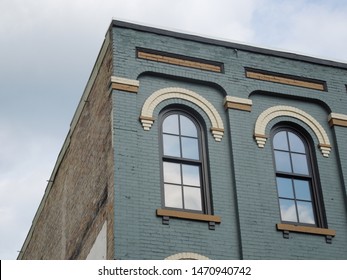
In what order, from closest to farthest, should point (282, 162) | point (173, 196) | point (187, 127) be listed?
1. point (173, 196)
2. point (187, 127)
3. point (282, 162)

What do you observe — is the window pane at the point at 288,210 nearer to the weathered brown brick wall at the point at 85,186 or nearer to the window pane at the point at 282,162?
the window pane at the point at 282,162

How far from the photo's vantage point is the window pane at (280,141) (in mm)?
17064

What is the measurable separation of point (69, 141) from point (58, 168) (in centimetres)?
161

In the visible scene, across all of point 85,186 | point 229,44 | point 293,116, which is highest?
point 229,44

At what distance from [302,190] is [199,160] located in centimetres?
243

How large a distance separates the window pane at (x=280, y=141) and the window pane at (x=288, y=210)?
1292 millimetres

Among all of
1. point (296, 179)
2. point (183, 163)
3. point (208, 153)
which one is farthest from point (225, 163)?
point (296, 179)

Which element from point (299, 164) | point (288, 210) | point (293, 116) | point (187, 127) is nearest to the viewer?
point (288, 210)

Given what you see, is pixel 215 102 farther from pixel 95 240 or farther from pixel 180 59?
pixel 95 240

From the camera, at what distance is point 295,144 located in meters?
17.3

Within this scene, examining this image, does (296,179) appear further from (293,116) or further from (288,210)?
(293,116)

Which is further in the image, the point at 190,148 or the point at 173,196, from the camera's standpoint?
the point at 190,148

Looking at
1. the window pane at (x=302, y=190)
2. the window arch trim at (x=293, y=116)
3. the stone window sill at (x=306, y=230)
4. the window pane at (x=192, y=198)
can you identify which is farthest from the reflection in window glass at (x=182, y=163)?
the window pane at (x=302, y=190)

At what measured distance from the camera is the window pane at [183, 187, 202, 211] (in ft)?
51.2
